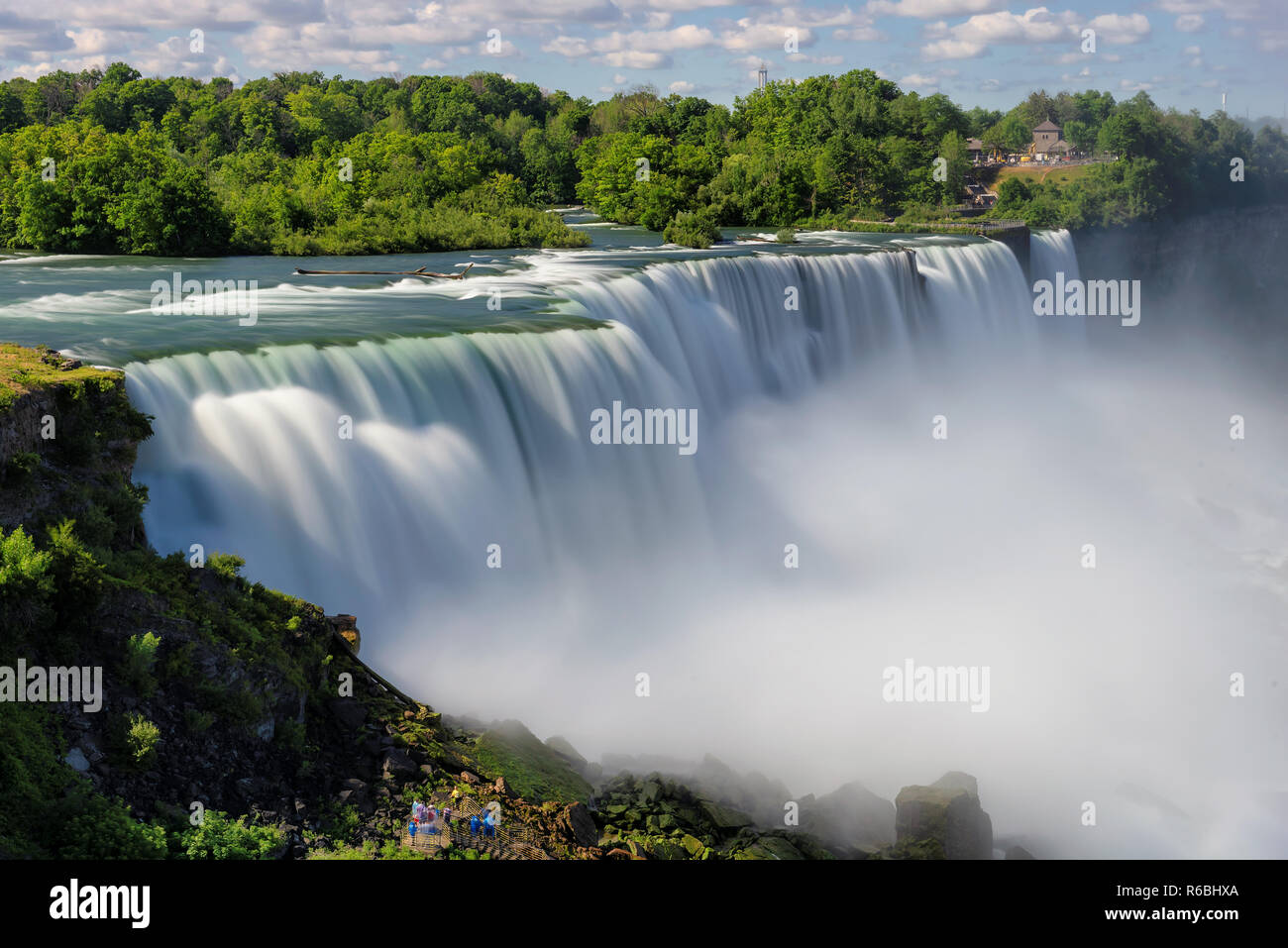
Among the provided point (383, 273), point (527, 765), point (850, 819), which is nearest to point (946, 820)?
point (850, 819)

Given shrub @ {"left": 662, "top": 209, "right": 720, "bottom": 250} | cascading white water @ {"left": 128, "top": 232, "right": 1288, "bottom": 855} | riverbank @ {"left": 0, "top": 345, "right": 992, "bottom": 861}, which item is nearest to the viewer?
riverbank @ {"left": 0, "top": 345, "right": 992, "bottom": 861}

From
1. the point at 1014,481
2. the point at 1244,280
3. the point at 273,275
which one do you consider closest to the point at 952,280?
the point at 1014,481

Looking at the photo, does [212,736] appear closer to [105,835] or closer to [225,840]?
[225,840]

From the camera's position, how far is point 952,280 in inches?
1385

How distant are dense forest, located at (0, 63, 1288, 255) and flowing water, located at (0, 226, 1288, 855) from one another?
4623mm

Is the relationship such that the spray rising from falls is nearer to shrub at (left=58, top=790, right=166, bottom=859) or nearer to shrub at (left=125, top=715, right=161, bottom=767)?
shrub at (left=125, top=715, right=161, bottom=767)

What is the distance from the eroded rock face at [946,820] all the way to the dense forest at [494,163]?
1060 inches

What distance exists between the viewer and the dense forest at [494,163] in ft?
109

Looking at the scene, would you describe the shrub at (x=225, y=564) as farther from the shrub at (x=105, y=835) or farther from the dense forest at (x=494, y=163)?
the dense forest at (x=494, y=163)

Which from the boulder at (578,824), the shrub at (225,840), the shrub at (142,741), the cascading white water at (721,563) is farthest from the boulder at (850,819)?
the shrub at (142,741)

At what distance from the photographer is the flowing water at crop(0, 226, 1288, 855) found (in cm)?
1465

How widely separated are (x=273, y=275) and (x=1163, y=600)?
817 inches

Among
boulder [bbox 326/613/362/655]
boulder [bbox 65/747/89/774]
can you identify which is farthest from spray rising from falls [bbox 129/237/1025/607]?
boulder [bbox 65/747/89/774]

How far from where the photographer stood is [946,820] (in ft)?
40.7
